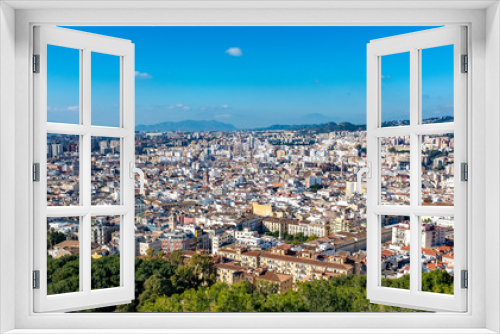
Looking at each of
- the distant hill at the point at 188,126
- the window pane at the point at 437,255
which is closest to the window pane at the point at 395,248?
the window pane at the point at 437,255

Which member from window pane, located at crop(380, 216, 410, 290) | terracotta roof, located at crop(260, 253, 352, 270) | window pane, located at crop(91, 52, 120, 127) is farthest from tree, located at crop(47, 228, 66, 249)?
window pane, located at crop(380, 216, 410, 290)

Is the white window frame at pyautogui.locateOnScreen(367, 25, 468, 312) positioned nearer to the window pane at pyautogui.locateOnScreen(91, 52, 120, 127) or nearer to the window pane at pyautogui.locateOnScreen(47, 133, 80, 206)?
the window pane at pyautogui.locateOnScreen(47, 133, 80, 206)

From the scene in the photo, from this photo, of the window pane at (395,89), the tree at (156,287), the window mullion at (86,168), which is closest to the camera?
the window mullion at (86,168)

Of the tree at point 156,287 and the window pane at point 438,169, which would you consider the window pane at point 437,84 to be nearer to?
the window pane at point 438,169

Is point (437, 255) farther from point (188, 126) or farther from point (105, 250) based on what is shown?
point (188, 126)
